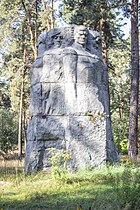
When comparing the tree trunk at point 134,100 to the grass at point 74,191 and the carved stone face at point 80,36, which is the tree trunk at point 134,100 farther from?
the grass at point 74,191

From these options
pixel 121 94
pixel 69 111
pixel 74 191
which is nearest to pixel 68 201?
pixel 74 191

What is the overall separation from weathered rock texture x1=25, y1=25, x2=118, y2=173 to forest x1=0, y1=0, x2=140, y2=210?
0.54 metres

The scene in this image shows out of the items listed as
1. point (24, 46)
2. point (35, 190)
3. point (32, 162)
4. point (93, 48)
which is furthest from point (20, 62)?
point (35, 190)

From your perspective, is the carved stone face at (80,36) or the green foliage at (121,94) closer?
the carved stone face at (80,36)

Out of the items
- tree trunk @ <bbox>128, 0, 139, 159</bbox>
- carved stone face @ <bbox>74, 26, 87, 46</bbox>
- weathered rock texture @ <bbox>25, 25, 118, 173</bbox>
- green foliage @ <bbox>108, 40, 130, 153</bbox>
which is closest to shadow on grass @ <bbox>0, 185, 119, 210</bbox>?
weathered rock texture @ <bbox>25, 25, 118, 173</bbox>

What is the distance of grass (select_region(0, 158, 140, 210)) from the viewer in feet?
13.3

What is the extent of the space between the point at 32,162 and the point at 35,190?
2.11m

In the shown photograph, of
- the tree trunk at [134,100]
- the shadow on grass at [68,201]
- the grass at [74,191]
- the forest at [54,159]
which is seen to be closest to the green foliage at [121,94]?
the forest at [54,159]

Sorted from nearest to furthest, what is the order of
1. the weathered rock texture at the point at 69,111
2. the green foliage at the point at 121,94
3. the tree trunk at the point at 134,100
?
the weathered rock texture at the point at 69,111 → the tree trunk at the point at 134,100 → the green foliage at the point at 121,94

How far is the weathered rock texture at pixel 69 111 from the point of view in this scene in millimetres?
7395

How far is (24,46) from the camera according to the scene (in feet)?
58.5

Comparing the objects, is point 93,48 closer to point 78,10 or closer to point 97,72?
point 97,72

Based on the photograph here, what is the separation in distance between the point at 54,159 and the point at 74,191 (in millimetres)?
982

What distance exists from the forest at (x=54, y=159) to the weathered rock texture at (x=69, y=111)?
0.54 meters
